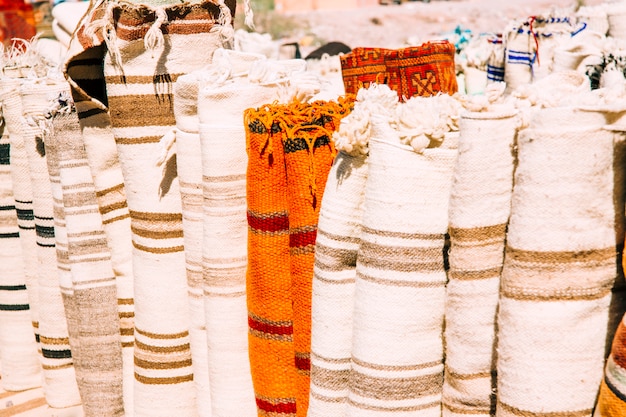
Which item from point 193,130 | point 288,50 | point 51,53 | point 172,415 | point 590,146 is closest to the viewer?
point 590,146

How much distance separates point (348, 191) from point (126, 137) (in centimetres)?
87

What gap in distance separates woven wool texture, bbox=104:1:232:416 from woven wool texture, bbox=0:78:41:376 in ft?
2.93

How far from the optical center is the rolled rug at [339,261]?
1176 millimetres

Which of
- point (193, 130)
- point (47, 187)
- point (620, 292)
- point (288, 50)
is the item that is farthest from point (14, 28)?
point (620, 292)

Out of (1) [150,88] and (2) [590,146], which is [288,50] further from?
(2) [590,146]

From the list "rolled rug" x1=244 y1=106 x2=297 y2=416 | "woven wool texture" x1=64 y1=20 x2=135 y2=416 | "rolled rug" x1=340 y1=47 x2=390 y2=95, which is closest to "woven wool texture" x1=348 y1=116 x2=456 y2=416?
"rolled rug" x1=244 y1=106 x2=297 y2=416

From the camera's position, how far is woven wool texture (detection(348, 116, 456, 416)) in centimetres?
111

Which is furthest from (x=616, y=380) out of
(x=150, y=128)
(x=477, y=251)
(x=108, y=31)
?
(x=108, y=31)

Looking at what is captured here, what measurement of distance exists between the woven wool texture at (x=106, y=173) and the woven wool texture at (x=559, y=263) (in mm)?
1403

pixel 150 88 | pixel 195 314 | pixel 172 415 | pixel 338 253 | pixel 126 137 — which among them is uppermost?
pixel 150 88

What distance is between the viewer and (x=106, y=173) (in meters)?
2.05

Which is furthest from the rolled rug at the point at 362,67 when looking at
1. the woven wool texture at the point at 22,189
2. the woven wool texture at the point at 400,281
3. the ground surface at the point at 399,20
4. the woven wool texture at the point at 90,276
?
the ground surface at the point at 399,20

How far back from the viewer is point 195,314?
70.5 inches

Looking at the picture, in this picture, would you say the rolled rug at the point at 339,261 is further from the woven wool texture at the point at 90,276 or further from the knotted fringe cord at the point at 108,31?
the woven wool texture at the point at 90,276
